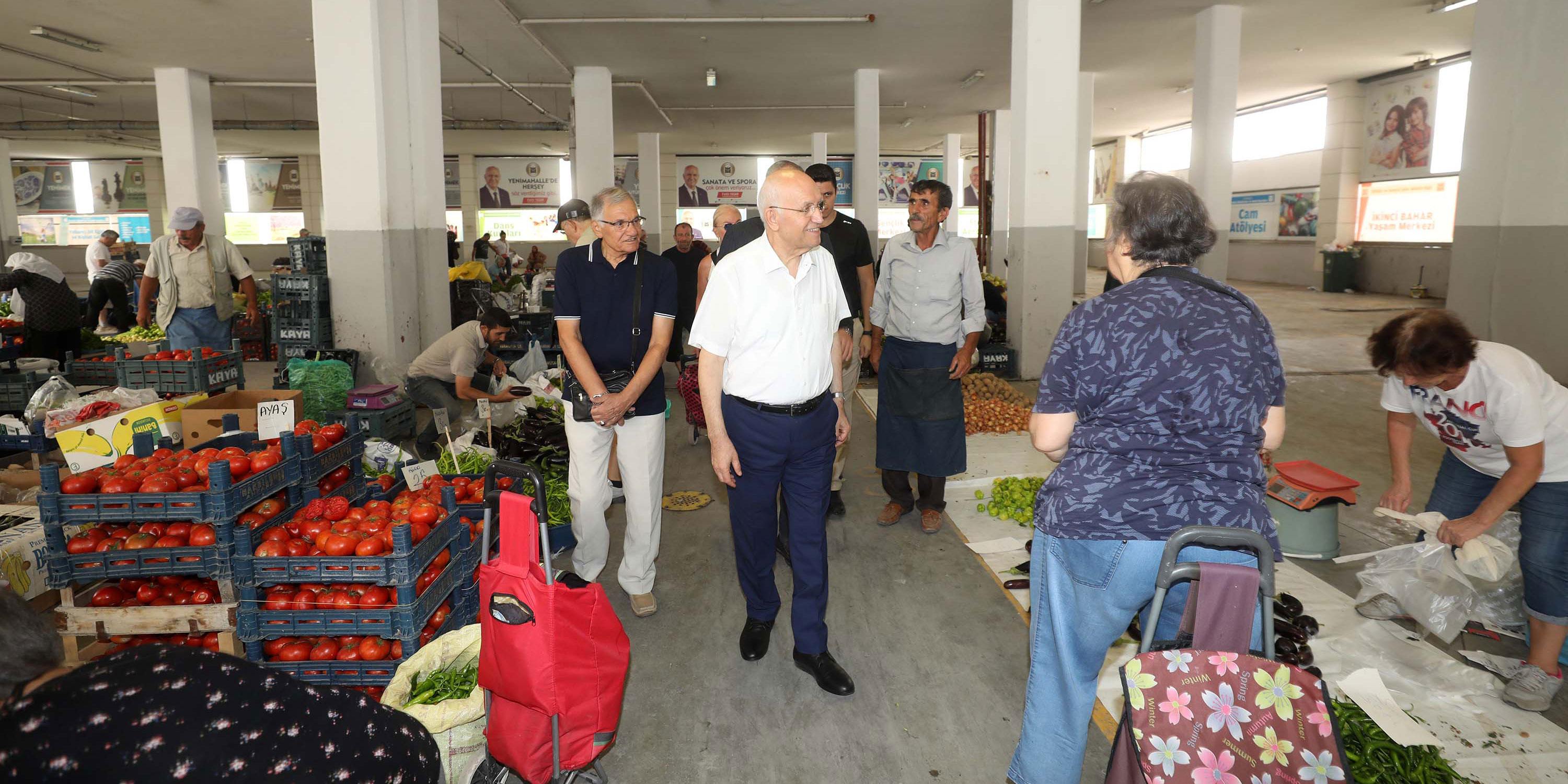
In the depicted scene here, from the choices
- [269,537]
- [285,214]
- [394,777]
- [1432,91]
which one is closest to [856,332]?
[269,537]

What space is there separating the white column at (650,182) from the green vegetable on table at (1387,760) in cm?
2096

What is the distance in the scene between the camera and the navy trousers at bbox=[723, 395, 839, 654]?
9.70 ft

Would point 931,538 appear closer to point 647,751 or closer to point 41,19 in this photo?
point 647,751

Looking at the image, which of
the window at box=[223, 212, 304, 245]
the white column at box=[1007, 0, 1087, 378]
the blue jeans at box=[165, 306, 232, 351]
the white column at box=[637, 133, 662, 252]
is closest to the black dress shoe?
the blue jeans at box=[165, 306, 232, 351]

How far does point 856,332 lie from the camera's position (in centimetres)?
701

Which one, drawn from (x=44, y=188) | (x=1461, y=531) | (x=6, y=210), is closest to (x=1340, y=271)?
(x=1461, y=531)

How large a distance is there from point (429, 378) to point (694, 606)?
4.05 metres

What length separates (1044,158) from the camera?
29.4 feet

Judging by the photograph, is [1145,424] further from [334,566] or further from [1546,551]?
[334,566]

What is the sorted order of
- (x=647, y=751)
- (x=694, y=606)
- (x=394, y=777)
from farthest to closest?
(x=694, y=606)
(x=647, y=751)
(x=394, y=777)

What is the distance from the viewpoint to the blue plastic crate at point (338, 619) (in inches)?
110

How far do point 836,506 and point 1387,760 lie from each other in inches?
119

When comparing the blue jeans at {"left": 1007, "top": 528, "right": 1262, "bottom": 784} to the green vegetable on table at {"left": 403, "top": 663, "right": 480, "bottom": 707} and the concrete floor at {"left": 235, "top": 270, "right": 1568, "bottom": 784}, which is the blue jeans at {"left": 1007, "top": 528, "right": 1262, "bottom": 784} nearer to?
the concrete floor at {"left": 235, "top": 270, "right": 1568, "bottom": 784}

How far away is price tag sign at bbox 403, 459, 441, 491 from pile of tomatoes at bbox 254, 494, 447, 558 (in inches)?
11.4
